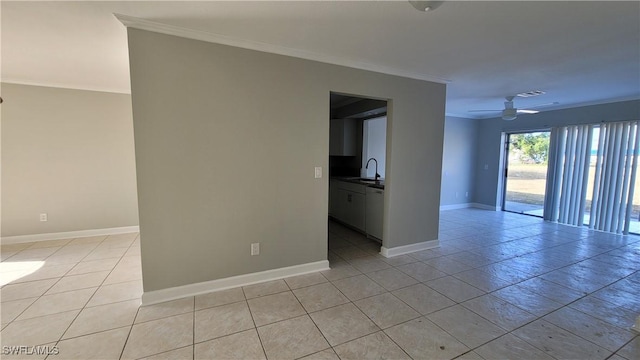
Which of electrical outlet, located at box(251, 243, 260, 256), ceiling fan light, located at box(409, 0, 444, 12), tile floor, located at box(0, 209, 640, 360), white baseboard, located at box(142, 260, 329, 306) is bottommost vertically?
tile floor, located at box(0, 209, 640, 360)

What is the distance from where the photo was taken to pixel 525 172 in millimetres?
6535

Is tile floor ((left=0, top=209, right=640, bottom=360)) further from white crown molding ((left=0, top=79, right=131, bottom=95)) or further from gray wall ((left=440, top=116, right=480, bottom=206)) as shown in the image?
gray wall ((left=440, top=116, right=480, bottom=206))

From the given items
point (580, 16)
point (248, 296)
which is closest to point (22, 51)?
point (248, 296)

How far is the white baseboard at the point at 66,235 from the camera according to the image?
3.92m

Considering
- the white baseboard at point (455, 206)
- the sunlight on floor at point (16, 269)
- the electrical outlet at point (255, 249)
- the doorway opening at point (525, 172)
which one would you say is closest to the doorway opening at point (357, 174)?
the electrical outlet at point (255, 249)

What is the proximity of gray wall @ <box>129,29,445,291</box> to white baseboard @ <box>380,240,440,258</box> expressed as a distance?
3.21 feet

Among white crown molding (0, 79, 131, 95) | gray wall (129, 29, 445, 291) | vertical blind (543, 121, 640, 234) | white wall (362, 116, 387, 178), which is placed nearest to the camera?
gray wall (129, 29, 445, 291)

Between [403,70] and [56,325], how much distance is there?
427 centimetres

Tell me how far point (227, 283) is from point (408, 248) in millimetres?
2469

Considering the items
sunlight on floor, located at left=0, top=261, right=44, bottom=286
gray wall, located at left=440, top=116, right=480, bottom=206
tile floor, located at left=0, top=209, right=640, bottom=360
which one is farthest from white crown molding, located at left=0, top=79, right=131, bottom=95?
gray wall, located at left=440, top=116, right=480, bottom=206

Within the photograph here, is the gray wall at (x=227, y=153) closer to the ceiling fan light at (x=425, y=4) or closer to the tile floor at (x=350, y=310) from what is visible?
the tile floor at (x=350, y=310)

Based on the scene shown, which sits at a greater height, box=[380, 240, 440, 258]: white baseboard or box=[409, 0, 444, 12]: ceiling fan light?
box=[409, 0, 444, 12]: ceiling fan light

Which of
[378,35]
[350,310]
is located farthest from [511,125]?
[350,310]

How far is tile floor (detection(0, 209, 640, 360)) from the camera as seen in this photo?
1864 millimetres
